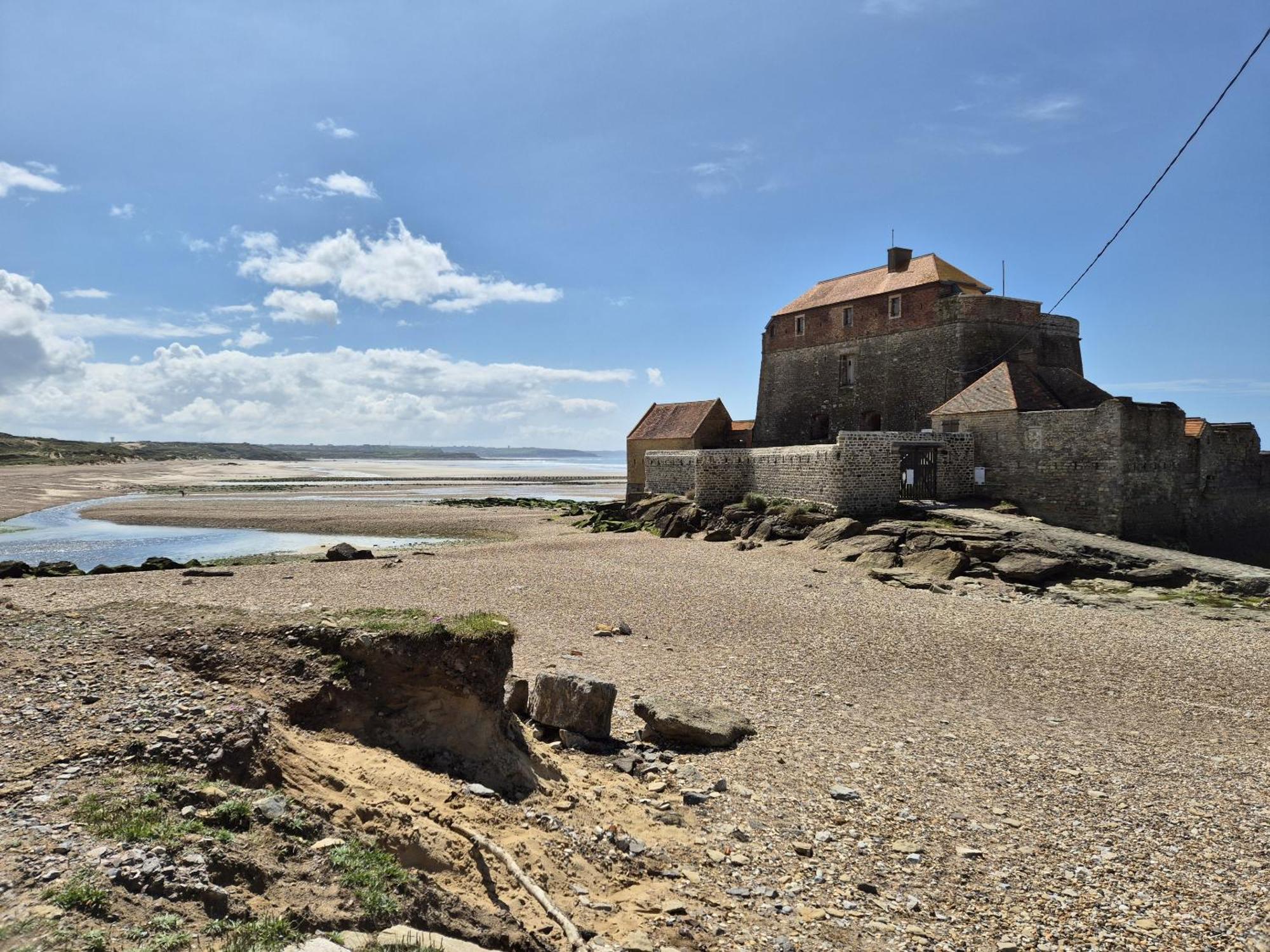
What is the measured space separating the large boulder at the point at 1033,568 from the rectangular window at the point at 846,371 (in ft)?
63.5

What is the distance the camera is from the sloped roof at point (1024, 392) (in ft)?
87.9

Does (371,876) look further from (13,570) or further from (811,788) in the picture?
(13,570)

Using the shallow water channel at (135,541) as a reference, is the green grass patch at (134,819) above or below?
above

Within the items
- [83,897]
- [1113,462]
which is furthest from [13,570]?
[1113,462]

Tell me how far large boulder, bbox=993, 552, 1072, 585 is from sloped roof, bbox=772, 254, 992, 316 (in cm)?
1841

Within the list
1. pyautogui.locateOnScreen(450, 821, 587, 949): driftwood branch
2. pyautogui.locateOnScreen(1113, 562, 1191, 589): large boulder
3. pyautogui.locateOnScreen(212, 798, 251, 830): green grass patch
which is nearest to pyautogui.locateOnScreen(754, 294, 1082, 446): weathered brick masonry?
pyautogui.locateOnScreen(1113, 562, 1191, 589): large boulder

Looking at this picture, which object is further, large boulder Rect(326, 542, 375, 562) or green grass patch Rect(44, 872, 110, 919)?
large boulder Rect(326, 542, 375, 562)

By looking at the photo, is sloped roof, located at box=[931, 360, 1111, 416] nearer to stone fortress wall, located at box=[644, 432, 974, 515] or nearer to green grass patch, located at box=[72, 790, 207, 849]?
stone fortress wall, located at box=[644, 432, 974, 515]

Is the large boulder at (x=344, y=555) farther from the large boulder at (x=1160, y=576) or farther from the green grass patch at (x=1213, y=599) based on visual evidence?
the green grass patch at (x=1213, y=599)

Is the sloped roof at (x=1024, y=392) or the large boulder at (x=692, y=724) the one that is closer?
the large boulder at (x=692, y=724)

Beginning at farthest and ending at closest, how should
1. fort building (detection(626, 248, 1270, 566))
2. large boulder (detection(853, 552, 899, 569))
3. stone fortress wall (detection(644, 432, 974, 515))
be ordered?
stone fortress wall (detection(644, 432, 974, 515))
fort building (detection(626, 248, 1270, 566))
large boulder (detection(853, 552, 899, 569))

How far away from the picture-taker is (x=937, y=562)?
66.0ft

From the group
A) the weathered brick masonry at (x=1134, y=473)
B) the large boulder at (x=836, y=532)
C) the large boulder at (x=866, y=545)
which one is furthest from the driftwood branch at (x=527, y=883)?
the weathered brick masonry at (x=1134, y=473)

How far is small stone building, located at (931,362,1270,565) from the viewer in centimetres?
2341
